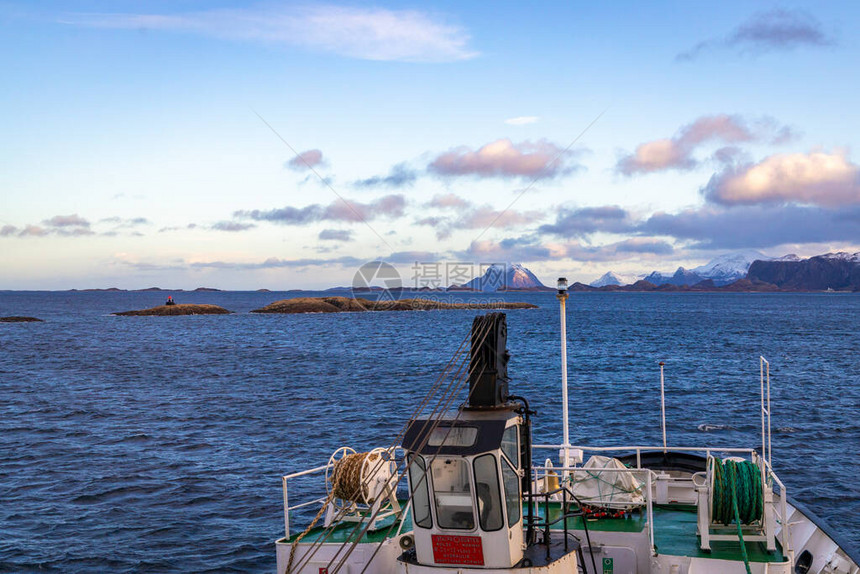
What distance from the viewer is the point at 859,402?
174ft

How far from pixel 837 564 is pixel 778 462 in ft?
70.3

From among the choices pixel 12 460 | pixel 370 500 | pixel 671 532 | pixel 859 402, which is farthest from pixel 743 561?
pixel 859 402

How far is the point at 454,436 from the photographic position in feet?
39.4

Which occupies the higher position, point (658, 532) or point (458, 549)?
point (458, 549)

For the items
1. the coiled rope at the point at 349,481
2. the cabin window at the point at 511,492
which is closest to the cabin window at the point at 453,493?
the cabin window at the point at 511,492

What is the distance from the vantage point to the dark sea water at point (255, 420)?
2672cm

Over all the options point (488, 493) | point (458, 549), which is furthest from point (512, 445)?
point (458, 549)

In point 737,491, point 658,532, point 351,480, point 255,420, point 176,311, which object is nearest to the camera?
point 737,491

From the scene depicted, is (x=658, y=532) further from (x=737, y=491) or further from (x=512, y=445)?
(x=512, y=445)

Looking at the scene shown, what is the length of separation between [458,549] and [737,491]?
6486mm

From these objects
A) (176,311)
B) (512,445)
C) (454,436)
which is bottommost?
(176,311)

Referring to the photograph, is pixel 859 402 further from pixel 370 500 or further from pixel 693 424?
pixel 370 500

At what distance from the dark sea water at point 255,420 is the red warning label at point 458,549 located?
12.8 meters

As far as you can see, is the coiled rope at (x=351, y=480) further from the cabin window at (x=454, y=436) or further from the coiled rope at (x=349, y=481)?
the cabin window at (x=454, y=436)
